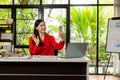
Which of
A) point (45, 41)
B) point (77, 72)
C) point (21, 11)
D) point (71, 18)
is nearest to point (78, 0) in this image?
point (71, 18)

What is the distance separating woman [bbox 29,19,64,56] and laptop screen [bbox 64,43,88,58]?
40cm

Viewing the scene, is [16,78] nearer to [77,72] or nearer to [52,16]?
[77,72]

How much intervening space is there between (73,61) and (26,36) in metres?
4.86

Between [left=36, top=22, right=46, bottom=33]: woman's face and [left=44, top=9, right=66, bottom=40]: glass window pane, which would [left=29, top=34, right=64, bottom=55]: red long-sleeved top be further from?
[left=44, top=9, right=66, bottom=40]: glass window pane

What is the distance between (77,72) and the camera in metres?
3.51

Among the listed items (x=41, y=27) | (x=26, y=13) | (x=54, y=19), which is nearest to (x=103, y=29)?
(x=54, y=19)

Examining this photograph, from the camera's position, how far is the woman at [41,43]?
3896 mm

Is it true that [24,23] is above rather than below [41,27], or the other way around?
above

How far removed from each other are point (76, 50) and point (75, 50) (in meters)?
0.01

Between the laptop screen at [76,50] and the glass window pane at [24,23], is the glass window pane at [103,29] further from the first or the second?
the laptop screen at [76,50]

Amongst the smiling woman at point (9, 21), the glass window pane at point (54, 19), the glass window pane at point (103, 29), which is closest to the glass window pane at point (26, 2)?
the glass window pane at point (54, 19)

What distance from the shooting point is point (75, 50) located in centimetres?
344

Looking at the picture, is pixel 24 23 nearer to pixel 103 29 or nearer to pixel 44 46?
pixel 103 29

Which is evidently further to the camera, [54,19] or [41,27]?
[54,19]
